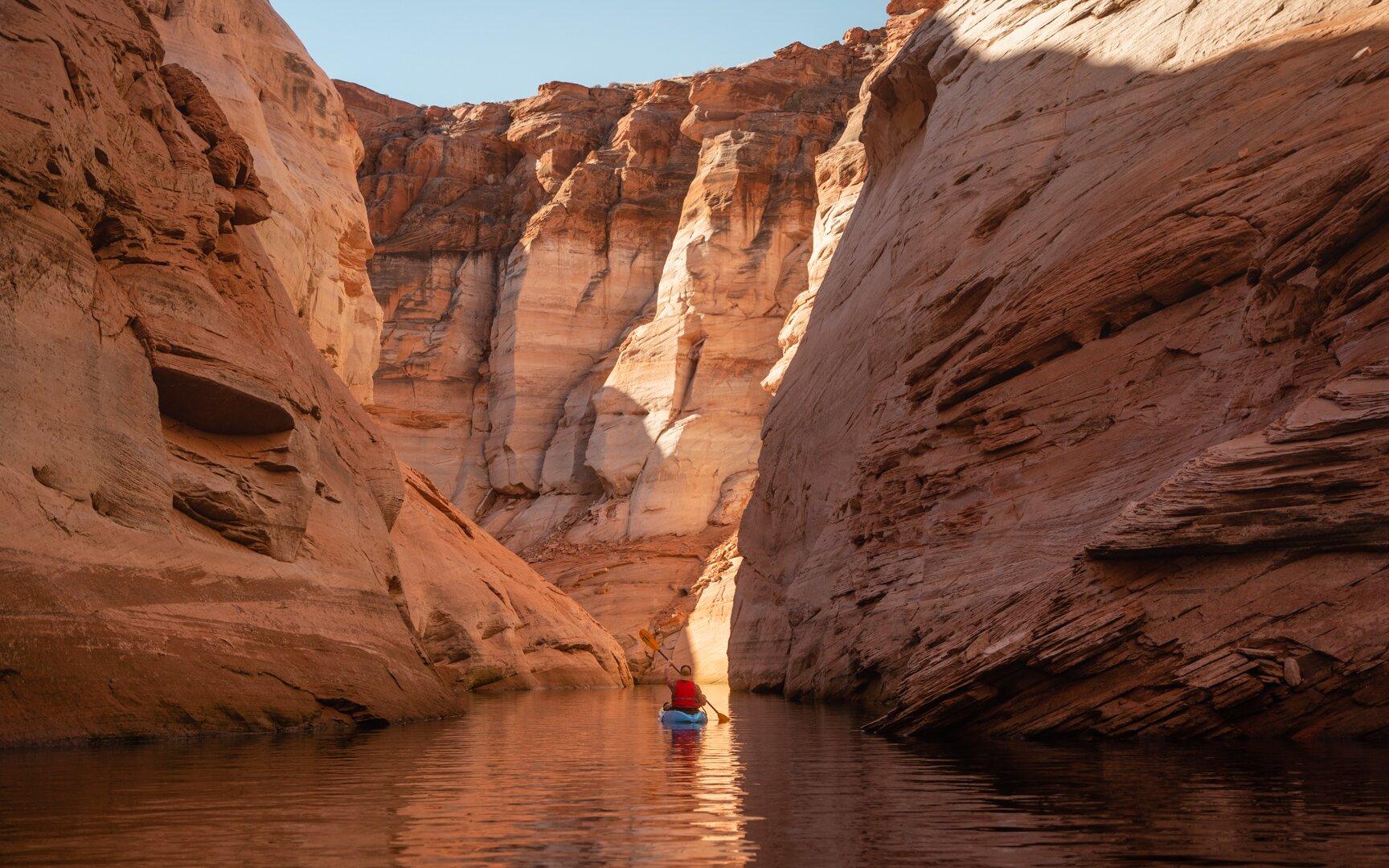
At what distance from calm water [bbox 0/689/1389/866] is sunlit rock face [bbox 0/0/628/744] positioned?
907 mm

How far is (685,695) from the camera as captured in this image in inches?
630

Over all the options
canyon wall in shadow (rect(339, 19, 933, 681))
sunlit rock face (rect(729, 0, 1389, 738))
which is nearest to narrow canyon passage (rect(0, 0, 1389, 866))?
Answer: sunlit rock face (rect(729, 0, 1389, 738))

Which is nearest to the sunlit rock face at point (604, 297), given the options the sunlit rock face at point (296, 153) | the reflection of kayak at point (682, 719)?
the sunlit rock face at point (296, 153)

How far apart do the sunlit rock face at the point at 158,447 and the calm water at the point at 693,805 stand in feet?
2.98

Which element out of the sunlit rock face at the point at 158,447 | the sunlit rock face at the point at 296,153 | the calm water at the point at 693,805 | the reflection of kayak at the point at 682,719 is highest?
the sunlit rock face at the point at 296,153

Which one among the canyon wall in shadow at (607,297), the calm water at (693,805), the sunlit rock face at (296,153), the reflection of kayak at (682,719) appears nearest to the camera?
the calm water at (693,805)

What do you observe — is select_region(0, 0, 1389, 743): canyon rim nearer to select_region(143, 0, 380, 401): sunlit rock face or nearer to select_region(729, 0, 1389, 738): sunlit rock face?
select_region(729, 0, 1389, 738): sunlit rock face

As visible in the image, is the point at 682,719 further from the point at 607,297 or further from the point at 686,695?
the point at 607,297

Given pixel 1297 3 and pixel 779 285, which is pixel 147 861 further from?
pixel 779 285

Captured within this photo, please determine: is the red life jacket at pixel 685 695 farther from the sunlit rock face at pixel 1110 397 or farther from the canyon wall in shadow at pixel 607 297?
the canyon wall in shadow at pixel 607 297

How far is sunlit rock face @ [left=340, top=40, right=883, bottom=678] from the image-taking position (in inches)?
2180

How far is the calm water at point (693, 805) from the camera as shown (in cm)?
564

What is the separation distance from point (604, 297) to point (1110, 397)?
5031 centimetres

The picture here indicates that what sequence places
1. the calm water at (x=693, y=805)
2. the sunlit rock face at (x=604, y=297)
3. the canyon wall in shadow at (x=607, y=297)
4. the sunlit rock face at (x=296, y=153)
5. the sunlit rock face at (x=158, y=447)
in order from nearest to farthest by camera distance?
the calm water at (x=693, y=805) < the sunlit rock face at (x=158, y=447) < the sunlit rock face at (x=296, y=153) < the canyon wall in shadow at (x=607, y=297) < the sunlit rock face at (x=604, y=297)
